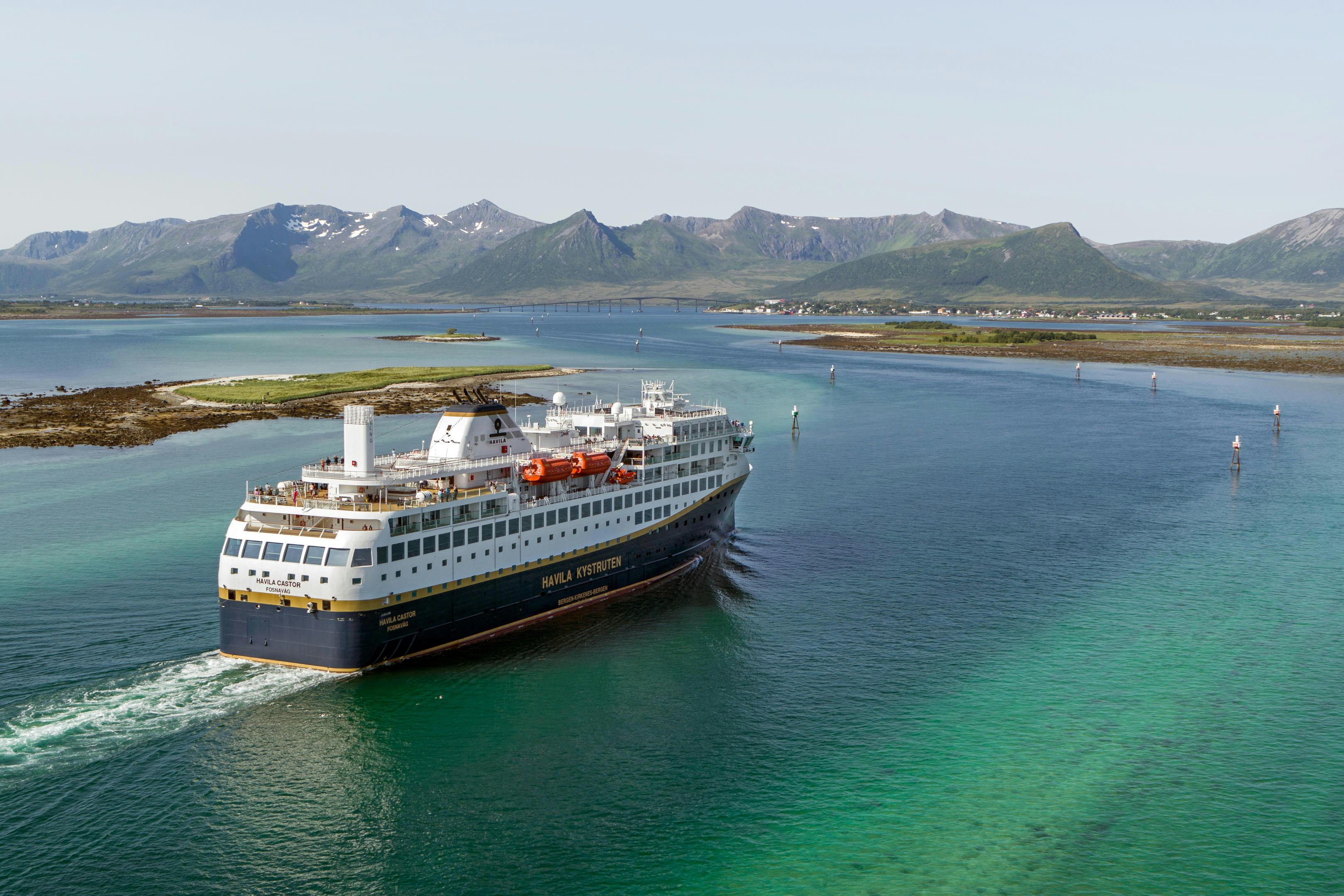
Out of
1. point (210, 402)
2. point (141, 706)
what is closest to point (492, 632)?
point (141, 706)

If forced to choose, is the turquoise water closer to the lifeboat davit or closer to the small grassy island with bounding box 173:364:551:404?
the lifeboat davit

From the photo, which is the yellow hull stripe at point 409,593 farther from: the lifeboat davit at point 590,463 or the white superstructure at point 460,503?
the lifeboat davit at point 590,463

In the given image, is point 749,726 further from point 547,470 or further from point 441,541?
point 547,470

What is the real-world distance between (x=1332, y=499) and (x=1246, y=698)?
4534 cm

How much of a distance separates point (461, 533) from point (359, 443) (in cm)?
607

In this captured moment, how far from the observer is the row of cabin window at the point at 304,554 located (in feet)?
134

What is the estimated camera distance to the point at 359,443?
44.8 meters

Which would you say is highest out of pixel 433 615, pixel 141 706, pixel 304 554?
pixel 304 554

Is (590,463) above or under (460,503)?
above

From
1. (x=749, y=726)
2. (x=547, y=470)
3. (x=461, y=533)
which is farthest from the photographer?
(x=547, y=470)

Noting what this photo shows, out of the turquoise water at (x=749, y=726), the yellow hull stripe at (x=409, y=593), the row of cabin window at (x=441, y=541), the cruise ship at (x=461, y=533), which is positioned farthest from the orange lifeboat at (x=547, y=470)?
the turquoise water at (x=749, y=726)

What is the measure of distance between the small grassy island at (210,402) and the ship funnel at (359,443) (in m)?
43.9

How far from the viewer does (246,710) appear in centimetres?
3841

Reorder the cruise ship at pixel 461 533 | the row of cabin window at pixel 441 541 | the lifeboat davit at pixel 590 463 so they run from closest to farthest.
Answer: the row of cabin window at pixel 441 541
the cruise ship at pixel 461 533
the lifeboat davit at pixel 590 463
